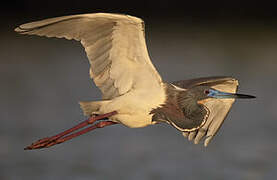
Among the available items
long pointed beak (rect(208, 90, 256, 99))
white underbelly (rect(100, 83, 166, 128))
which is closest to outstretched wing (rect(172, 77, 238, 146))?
long pointed beak (rect(208, 90, 256, 99))

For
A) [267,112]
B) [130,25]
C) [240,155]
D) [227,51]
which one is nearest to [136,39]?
[130,25]

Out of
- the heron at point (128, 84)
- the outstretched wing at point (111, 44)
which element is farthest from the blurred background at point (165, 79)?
the outstretched wing at point (111, 44)

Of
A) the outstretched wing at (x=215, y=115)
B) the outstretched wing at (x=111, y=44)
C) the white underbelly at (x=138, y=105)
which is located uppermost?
the outstretched wing at (x=111, y=44)

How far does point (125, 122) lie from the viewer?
599cm

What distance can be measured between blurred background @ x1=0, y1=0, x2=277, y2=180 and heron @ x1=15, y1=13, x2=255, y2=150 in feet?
10.6

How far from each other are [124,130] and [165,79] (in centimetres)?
134

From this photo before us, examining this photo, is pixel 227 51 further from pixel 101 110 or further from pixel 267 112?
pixel 101 110

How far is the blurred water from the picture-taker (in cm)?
946

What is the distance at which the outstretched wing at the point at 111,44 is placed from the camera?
561cm

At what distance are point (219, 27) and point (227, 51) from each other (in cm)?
164

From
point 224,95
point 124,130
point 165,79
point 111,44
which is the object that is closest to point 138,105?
point 111,44

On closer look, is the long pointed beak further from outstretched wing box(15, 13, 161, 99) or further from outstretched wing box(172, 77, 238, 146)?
outstretched wing box(15, 13, 161, 99)

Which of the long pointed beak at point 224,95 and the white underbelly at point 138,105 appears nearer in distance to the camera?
the white underbelly at point 138,105

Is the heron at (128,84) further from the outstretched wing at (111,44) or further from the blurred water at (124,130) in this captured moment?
the blurred water at (124,130)
